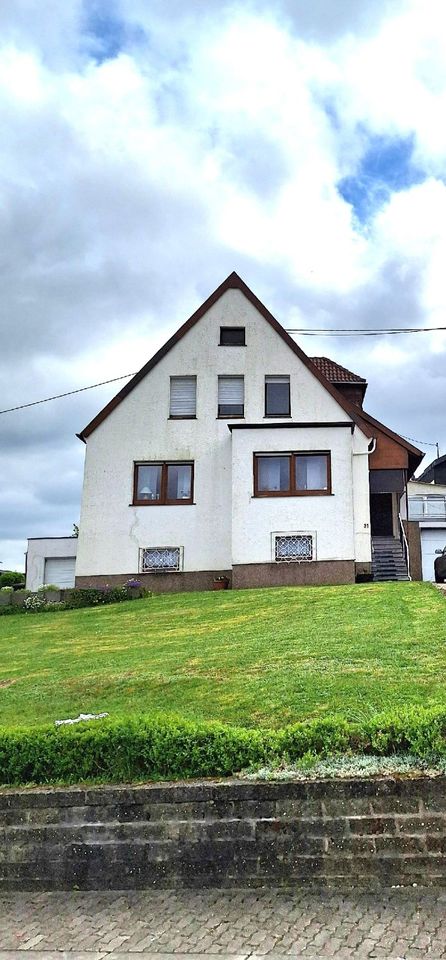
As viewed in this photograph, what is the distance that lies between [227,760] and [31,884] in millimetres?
1654

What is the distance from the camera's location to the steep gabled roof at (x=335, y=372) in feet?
85.7

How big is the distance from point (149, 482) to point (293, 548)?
5051 millimetres

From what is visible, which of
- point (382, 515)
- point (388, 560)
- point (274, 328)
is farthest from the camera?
point (382, 515)

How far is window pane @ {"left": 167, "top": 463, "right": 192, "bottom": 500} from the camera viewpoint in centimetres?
2202

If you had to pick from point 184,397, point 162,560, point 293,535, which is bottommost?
point 162,560

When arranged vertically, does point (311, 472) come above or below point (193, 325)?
below

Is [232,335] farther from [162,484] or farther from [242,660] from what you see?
[242,660]

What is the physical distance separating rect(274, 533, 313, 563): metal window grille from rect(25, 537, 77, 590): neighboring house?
995cm

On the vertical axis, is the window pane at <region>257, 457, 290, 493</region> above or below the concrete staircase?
above

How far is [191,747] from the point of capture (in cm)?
533

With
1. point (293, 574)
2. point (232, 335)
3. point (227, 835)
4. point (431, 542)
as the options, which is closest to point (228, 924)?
point (227, 835)

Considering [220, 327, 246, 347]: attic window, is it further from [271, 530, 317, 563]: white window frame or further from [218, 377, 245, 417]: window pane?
[271, 530, 317, 563]: white window frame

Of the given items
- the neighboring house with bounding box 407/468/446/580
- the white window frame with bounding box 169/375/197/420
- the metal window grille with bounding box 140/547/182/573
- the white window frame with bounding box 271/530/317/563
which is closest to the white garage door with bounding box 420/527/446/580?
the neighboring house with bounding box 407/468/446/580

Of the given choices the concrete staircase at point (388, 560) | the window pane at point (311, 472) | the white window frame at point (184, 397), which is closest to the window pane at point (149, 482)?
the white window frame at point (184, 397)
